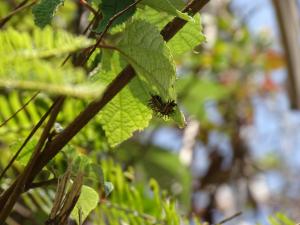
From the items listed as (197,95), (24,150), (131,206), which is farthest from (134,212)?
(197,95)

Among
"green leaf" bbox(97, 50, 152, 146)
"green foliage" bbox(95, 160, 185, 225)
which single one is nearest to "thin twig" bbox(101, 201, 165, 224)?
"green foliage" bbox(95, 160, 185, 225)

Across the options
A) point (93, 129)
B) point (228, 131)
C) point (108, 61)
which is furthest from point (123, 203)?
point (228, 131)

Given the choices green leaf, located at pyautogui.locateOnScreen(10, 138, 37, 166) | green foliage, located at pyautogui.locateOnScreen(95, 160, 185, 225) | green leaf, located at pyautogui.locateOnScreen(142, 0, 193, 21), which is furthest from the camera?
green foliage, located at pyautogui.locateOnScreen(95, 160, 185, 225)

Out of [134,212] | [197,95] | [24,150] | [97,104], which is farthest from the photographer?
[197,95]

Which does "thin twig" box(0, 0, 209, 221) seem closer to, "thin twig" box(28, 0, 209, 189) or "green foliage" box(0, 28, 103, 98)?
"thin twig" box(28, 0, 209, 189)

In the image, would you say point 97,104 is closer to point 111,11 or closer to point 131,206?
point 111,11
